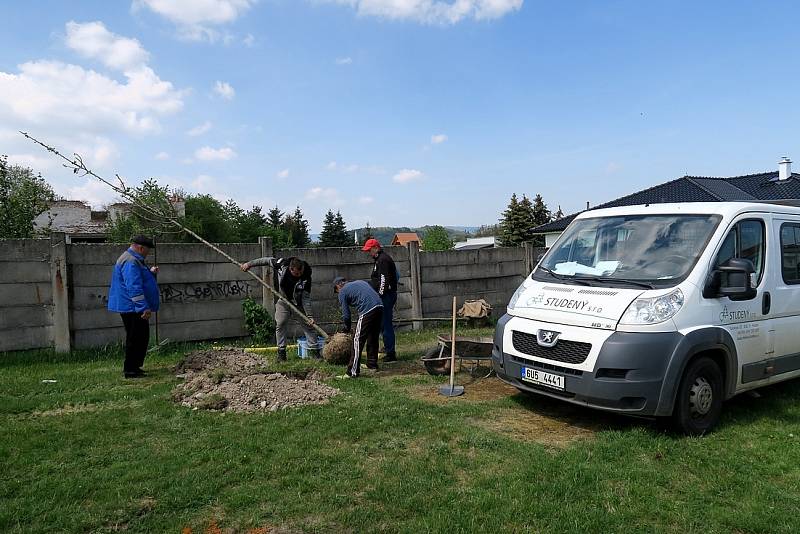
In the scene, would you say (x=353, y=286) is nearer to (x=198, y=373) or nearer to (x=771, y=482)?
(x=198, y=373)

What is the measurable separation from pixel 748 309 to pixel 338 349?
514 centimetres

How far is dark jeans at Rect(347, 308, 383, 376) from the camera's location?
716cm

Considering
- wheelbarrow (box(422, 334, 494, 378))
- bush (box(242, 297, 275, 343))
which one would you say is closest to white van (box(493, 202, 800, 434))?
wheelbarrow (box(422, 334, 494, 378))

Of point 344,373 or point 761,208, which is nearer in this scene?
point 761,208

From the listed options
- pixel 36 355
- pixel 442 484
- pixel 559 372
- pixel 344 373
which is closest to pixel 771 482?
pixel 559 372

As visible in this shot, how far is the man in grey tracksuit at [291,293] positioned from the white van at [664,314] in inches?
146

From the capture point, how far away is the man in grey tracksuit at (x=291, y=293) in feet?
26.8

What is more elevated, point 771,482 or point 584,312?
point 584,312

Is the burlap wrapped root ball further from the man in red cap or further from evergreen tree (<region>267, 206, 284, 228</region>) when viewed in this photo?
evergreen tree (<region>267, 206, 284, 228</region>)

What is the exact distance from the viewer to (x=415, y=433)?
493 cm

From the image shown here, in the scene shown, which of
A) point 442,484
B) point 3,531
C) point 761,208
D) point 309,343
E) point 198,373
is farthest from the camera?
point 309,343

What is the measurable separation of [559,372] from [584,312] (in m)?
0.61

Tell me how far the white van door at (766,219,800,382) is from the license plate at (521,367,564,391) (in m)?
2.43

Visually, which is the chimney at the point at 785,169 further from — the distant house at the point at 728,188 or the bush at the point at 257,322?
the bush at the point at 257,322
